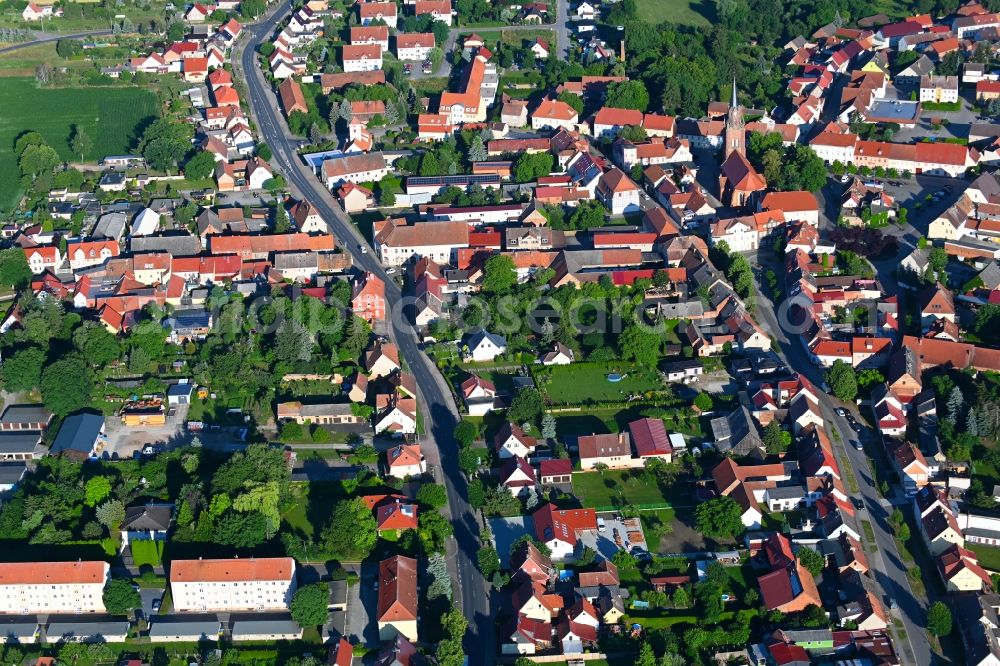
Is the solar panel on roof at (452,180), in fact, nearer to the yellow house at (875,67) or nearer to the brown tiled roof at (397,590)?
the yellow house at (875,67)

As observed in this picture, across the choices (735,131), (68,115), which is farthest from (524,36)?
(68,115)

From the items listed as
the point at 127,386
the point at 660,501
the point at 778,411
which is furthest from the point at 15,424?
the point at 778,411

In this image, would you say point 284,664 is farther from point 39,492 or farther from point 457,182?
point 457,182

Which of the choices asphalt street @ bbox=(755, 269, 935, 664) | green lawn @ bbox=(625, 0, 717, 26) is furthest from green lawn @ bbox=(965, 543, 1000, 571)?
green lawn @ bbox=(625, 0, 717, 26)

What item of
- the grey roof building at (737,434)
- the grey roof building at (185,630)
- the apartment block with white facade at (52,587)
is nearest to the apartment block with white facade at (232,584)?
the grey roof building at (185,630)

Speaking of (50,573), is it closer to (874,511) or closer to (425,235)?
(425,235)

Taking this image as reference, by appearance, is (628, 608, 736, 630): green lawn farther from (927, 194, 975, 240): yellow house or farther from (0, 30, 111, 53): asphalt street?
(0, 30, 111, 53): asphalt street
